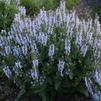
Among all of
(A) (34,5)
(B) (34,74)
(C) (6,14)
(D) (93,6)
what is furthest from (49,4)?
(B) (34,74)

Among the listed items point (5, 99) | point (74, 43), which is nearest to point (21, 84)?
point (5, 99)

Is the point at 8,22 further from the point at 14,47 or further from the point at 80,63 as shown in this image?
the point at 80,63

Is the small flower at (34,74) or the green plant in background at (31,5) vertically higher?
the green plant in background at (31,5)

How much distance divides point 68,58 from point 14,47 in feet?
2.45

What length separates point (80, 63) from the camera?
4.64 meters

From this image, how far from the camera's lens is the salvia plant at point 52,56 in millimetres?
4570

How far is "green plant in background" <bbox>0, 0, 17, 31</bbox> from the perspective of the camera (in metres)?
6.02

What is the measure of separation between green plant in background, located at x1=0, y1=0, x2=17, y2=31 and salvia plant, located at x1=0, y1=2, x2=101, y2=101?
1.06m

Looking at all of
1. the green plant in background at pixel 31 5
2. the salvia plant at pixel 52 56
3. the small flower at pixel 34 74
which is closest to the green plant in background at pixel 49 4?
the green plant in background at pixel 31 5

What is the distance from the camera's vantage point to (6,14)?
20.2 feet

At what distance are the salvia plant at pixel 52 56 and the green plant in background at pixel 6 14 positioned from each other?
1062mm

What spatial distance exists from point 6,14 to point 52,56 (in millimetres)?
1867

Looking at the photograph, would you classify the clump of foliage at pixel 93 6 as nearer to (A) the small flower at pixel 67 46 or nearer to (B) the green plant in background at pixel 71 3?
(B) the green plant in background at pixel 71 3

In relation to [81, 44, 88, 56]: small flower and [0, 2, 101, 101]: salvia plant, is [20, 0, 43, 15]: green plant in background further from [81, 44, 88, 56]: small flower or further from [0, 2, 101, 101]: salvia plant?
[81, 44, 88, 56]: small flower
